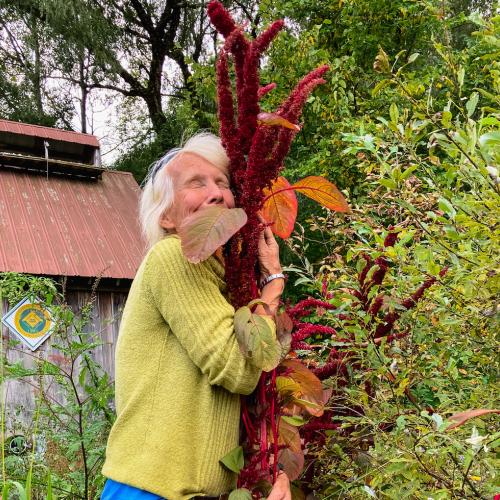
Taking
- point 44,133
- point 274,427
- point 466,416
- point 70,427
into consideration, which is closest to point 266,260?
point 274,427

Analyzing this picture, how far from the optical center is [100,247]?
7621mm

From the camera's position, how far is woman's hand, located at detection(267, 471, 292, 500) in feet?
3.76

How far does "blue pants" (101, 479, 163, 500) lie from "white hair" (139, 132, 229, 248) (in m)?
0.61

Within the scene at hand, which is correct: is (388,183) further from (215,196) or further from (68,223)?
(68,223)

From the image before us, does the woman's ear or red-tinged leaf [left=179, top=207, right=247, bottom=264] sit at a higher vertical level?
the woman's ear

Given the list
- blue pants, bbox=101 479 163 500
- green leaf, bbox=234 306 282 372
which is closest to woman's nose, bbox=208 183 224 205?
green leaf, bbox=234 306 282 372

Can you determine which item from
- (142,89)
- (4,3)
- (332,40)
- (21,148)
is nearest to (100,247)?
(21,148)

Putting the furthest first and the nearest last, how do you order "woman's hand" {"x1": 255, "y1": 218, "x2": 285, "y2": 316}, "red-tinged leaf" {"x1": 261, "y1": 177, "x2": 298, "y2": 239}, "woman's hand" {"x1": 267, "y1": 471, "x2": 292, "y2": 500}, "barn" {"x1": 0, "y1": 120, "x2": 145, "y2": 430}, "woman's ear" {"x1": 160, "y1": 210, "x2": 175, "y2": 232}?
"barn" {"x1": 0, "y1": 120, "x2": 145, "y2": 430}
"woman's ear" {"x1": 160, "y1": 210, "x2": 175, "y2": 232}
"red-tinged leaf" {"x1": 261, "y1": 177, "x2": 298, "y2": 239}
"woman's hand" {"x1": 255, "y1": 218, "x2": 285, "y2": 316}
"woman's hand" {"x1": 267, "y1": 471, "x2": 292, "y2": 500}

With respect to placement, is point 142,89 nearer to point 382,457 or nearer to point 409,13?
point 409,13

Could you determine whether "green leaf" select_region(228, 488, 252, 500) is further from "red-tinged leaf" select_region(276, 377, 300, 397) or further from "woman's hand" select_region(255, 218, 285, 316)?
"woman's hand" select_region(255, 218, 285, 316)

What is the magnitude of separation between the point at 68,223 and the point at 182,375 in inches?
277

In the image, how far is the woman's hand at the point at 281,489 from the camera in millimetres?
1146

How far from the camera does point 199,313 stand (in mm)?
1215

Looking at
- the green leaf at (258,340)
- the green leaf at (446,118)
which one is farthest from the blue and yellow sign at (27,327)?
the green leaf at (446,118)
